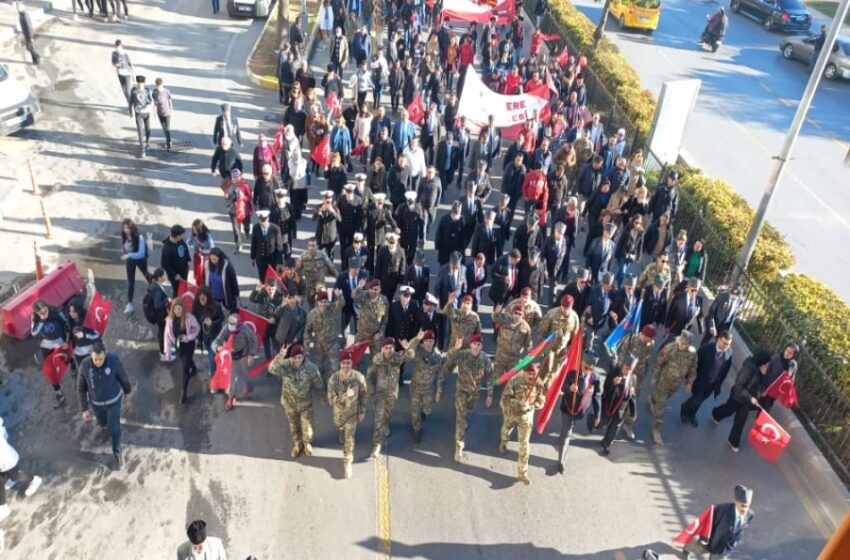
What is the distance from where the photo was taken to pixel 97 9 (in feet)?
81.9

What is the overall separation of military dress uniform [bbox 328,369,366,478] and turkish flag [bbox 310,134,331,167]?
685 cm

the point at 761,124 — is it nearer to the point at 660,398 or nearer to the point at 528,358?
the point at 660,398

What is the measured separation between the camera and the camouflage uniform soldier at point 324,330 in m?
9.30

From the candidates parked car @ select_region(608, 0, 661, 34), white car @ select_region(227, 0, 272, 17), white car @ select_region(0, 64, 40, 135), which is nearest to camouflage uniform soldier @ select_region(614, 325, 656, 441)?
white car @ select_region(0, 64, 40, 135)

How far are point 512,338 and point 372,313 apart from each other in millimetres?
1912

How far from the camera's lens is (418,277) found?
→ 10.3 meters

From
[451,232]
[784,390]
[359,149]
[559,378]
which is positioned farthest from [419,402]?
[359,149]

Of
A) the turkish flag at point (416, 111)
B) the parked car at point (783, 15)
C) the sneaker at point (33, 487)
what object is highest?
the parked car at point (783, 15)

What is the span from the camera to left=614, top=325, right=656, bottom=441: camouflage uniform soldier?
9.55 meters

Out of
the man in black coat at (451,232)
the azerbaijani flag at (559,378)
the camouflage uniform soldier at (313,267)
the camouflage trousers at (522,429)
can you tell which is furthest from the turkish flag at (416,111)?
the camouflage trousers at (522,429)

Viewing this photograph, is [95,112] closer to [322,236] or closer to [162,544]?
[322,236]

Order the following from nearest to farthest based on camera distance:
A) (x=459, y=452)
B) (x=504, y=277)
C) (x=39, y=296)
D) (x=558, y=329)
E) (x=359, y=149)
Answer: (x=459, y=452) < (x=558, y=329) < (x=39, y=296) < (x=504, y=277) < (x=359, y=149)

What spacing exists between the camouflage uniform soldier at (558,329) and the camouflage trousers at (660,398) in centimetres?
134

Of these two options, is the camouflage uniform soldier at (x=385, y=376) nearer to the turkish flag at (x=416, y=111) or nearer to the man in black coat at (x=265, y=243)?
the man in black coat at (x=265, y=243)
